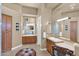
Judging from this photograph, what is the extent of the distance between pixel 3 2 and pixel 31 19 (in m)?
0.66


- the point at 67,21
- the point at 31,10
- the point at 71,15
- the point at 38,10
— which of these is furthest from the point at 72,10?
the point at 31,10

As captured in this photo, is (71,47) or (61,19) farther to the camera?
(61,19)

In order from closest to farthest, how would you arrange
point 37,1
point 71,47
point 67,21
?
point 37,1 < point 71,47 < point 67,21

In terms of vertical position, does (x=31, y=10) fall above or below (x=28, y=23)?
above

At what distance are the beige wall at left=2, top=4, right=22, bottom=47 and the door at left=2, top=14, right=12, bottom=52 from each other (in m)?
0.07

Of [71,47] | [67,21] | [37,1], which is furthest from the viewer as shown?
[67,21]

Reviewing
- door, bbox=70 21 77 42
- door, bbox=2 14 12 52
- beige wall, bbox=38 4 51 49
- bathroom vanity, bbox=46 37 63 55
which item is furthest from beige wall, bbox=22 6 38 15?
door, bbox=70 21 77 42

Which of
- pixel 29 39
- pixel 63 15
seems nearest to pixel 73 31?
pixel 63 15

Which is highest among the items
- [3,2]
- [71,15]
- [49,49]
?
[3,2]

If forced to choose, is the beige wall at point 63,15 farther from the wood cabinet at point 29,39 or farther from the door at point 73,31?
the wood cabinet at point 29,39

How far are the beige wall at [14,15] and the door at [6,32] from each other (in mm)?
65

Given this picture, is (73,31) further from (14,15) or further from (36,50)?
(14,15)

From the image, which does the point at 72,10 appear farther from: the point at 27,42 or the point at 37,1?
the point at 27,42

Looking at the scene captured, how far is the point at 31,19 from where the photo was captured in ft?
7.58
